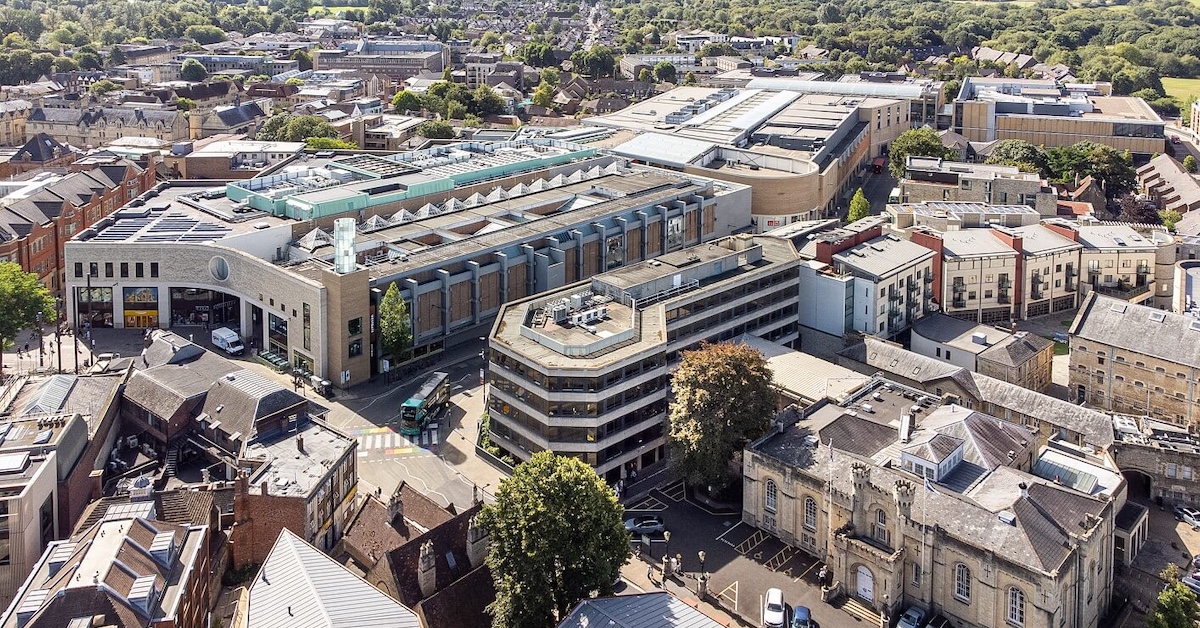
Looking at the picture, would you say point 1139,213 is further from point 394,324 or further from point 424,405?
point 424,405

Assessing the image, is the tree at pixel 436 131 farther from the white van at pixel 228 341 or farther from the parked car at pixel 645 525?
the parked car at pixel 645 525

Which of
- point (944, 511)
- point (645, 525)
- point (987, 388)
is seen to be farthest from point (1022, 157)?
point (645, 525)

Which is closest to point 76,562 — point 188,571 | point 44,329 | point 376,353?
point 188,571

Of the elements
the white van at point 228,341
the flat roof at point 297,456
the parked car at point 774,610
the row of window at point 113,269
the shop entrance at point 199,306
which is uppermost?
the row of window at point 113,269

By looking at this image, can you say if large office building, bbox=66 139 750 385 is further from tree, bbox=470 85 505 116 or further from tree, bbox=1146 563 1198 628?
tree, bbox=470 85 505 116

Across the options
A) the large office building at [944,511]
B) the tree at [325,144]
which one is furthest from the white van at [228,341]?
the tree at [325,144]

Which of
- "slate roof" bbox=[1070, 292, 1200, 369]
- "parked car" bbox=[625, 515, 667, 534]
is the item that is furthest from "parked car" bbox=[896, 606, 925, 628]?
"slate roof" bbox=[1070, 292, 1200, 369]
